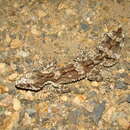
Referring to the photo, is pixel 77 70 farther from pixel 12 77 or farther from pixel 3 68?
pixel 3 68

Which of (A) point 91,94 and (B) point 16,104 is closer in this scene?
(B) point 16,104

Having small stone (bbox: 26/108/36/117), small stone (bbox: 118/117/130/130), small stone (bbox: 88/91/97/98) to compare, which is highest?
small stone (bbox: 88/91/97/98)

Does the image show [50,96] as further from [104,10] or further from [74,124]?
[104,10]

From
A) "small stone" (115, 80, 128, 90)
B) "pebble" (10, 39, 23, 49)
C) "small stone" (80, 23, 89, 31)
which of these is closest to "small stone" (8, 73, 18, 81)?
"pebble" (10, 39, 23, 49)

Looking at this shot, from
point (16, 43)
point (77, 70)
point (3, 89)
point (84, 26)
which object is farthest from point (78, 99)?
point (16, 43)

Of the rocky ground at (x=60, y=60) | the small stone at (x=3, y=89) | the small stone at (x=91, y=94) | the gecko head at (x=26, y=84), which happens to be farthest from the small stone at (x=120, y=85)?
the small stone at (x=3, y=89)

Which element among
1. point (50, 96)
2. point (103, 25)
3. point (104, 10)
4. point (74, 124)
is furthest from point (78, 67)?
point (104, 10)

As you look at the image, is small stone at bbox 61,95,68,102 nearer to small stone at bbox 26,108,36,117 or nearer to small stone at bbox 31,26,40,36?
small stone at bbox 26,108,36,117

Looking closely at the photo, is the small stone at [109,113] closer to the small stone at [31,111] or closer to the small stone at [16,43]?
the small stone at [31,111]
